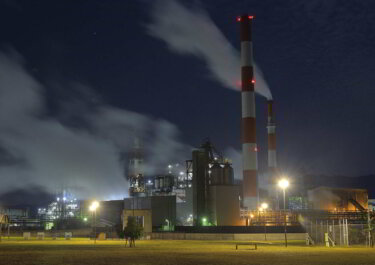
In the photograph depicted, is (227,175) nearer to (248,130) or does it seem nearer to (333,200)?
(248,130)

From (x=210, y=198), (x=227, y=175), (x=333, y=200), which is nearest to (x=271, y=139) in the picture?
(x=333, y=200)

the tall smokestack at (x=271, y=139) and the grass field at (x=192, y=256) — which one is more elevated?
the tall smokestack at (x=271, y=139)

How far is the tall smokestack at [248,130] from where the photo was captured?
3115 inches

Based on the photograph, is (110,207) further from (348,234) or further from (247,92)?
(348,234)

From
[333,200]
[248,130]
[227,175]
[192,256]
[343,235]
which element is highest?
[248,130]

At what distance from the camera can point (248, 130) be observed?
79438mm

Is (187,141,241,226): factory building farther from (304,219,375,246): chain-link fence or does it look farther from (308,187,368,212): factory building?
(304,219,375,246): chain-link fence

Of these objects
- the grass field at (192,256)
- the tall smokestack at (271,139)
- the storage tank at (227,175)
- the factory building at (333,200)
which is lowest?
the grass field at (192,256)

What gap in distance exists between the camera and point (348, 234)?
42125 millimetres

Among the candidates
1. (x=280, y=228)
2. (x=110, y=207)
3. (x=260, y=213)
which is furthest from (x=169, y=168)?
(x=280, y=228)

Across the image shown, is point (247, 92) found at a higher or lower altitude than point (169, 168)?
higher

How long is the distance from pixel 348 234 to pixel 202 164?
40.9 metres

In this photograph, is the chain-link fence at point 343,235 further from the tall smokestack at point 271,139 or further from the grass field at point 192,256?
the tall smokestack at point 271,139

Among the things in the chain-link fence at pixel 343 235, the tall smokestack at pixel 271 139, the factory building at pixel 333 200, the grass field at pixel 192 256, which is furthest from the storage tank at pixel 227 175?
the grass field at pixel 192 256
